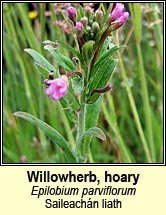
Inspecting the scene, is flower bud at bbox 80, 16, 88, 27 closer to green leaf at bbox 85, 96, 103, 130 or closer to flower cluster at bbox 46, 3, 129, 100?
flower cluster at bbox 46, 3, 129, 100

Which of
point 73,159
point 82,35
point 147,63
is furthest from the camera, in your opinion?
point 147,63

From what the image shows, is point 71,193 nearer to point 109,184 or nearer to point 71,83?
point 109,184

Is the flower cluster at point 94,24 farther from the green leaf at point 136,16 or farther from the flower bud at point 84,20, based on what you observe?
the green leaf at point 136,16

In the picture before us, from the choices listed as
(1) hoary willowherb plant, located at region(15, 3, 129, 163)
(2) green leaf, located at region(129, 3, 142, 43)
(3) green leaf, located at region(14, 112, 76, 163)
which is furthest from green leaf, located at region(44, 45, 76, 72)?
(2) green leaf, located at region(129, 3, 142, 43)

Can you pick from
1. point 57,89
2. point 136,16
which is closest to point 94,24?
point 57,89

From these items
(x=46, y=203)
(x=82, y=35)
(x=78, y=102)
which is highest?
(x=82, y=35)

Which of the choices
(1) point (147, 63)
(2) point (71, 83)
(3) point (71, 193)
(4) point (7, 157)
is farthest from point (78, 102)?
(1) point (147, 63)

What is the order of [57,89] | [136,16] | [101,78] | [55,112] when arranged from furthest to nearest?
[55,112]
[136,16]
[101,78]
[57,89]

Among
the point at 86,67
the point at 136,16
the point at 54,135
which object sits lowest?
the point at 54,135

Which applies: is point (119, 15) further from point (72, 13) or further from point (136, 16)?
point (136, 16)
